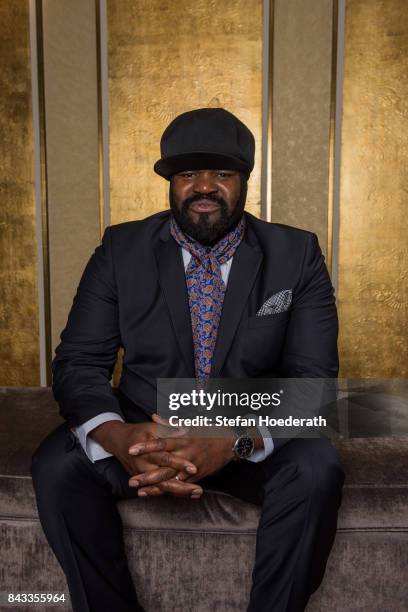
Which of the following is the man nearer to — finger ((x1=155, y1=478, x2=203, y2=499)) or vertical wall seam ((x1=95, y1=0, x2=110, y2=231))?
finger ((x1=155, y1=478, x2=203, y2=499))

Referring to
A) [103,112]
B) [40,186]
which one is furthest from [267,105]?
[40,186]

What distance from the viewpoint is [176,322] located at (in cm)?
154

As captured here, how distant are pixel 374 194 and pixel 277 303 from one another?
2270mm

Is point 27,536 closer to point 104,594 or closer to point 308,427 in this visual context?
point 104,594

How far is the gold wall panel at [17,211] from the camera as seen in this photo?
11.7ft

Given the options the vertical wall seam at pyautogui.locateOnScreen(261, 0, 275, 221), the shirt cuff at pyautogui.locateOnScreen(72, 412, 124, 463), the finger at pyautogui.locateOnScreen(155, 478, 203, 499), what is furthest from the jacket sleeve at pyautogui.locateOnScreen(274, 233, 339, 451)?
the vertical wall seam at pyautogui.locateOnScreen(261, 0, 275, 221)

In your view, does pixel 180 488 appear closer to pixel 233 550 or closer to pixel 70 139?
pixel 233 550

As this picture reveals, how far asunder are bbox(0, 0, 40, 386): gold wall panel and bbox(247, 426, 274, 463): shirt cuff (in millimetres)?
2722

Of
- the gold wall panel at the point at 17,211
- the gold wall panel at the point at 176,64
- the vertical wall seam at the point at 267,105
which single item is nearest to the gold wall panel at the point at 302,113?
the vertical wall seam at the point at 267,105

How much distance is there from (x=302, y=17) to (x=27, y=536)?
10.4ft

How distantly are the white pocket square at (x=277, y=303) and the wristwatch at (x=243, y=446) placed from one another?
349 millimetres

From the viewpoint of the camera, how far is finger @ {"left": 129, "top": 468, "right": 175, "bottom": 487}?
1.27 metres

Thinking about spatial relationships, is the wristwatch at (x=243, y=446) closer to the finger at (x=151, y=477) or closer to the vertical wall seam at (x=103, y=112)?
the finger at (x=151, y=477)

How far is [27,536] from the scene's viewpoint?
1.48 m
